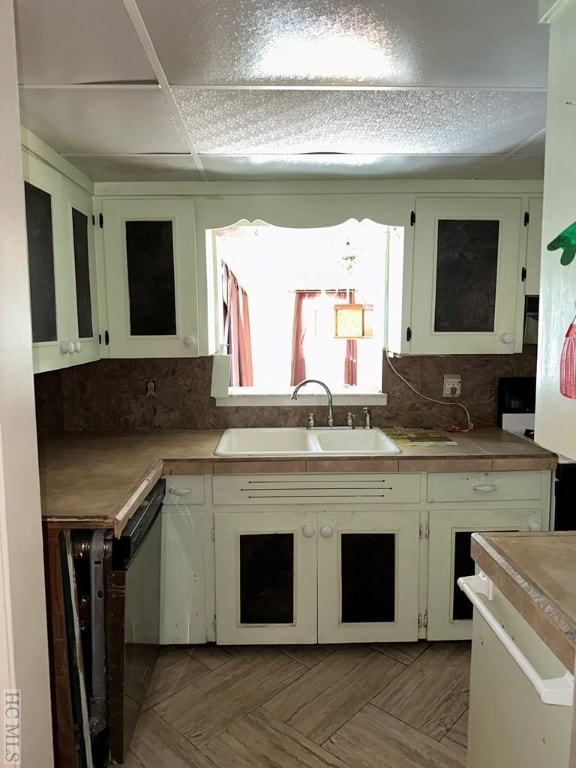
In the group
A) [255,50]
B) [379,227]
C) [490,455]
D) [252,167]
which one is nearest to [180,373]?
[252,167]

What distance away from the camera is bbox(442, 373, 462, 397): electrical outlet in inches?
114

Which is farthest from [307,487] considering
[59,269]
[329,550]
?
[59,269]

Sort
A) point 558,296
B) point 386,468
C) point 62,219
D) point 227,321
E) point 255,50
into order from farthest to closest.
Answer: point 227,321 → point 386,468 → point 62,219 → point 255,50 → point 558,296

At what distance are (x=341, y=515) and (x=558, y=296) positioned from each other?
152cm

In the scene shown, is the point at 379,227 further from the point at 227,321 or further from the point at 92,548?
the point at 92,548

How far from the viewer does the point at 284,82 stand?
4.94 feet

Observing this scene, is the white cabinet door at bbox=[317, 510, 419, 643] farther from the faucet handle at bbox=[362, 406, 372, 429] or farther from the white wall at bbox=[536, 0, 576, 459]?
the white wall at bbox=[536, 0, 576, 459]

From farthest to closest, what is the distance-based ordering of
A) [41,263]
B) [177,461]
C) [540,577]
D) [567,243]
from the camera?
1. [177,461]
2. [41,263]
3. [540,577]
4. [567,243]

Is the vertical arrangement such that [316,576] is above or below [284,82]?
below

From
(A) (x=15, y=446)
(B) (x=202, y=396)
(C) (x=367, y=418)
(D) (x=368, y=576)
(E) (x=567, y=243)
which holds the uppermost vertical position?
(E) (x=567, y=243)

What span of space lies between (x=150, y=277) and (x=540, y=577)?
2071 mm

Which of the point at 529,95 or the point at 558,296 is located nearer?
the point at 558,296

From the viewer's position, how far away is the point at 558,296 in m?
1.07

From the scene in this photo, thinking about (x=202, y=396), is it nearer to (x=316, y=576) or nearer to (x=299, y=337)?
(x=316, y=576)
